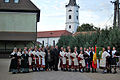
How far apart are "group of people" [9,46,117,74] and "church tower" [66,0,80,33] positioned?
85.2m

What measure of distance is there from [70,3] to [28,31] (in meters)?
67.1


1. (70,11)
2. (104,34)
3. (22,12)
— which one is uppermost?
(70,11)

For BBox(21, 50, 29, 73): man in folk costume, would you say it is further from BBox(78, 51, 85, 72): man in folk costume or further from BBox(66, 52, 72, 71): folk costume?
BBox(78, 51, 85, 72): man in folk costume

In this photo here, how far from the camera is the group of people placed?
1691cm

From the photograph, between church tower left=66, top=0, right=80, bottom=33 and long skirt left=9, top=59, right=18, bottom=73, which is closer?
long skirt left=9, top=59, right=18, bottom=73

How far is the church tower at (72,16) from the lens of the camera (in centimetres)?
10350

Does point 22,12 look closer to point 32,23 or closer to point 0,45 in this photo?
point 32,23

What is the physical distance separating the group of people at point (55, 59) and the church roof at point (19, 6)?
21812mm

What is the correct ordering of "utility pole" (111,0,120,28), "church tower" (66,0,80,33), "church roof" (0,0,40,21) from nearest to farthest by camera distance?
"utility pole" (111,0,120,28), "church roof" (0,0,40,21), "church tower" (66,0,80,33)

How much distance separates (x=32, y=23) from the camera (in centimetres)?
3975

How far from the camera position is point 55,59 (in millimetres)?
18609

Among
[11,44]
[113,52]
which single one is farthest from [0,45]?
[113,52]

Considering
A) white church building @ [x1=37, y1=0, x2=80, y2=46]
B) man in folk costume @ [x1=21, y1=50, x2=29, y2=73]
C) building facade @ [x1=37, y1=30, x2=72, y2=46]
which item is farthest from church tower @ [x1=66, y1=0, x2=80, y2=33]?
man in folk costume @ [x1=21, y1=50, x2=29, y2=73]

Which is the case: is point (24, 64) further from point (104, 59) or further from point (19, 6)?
point (19, 6)
